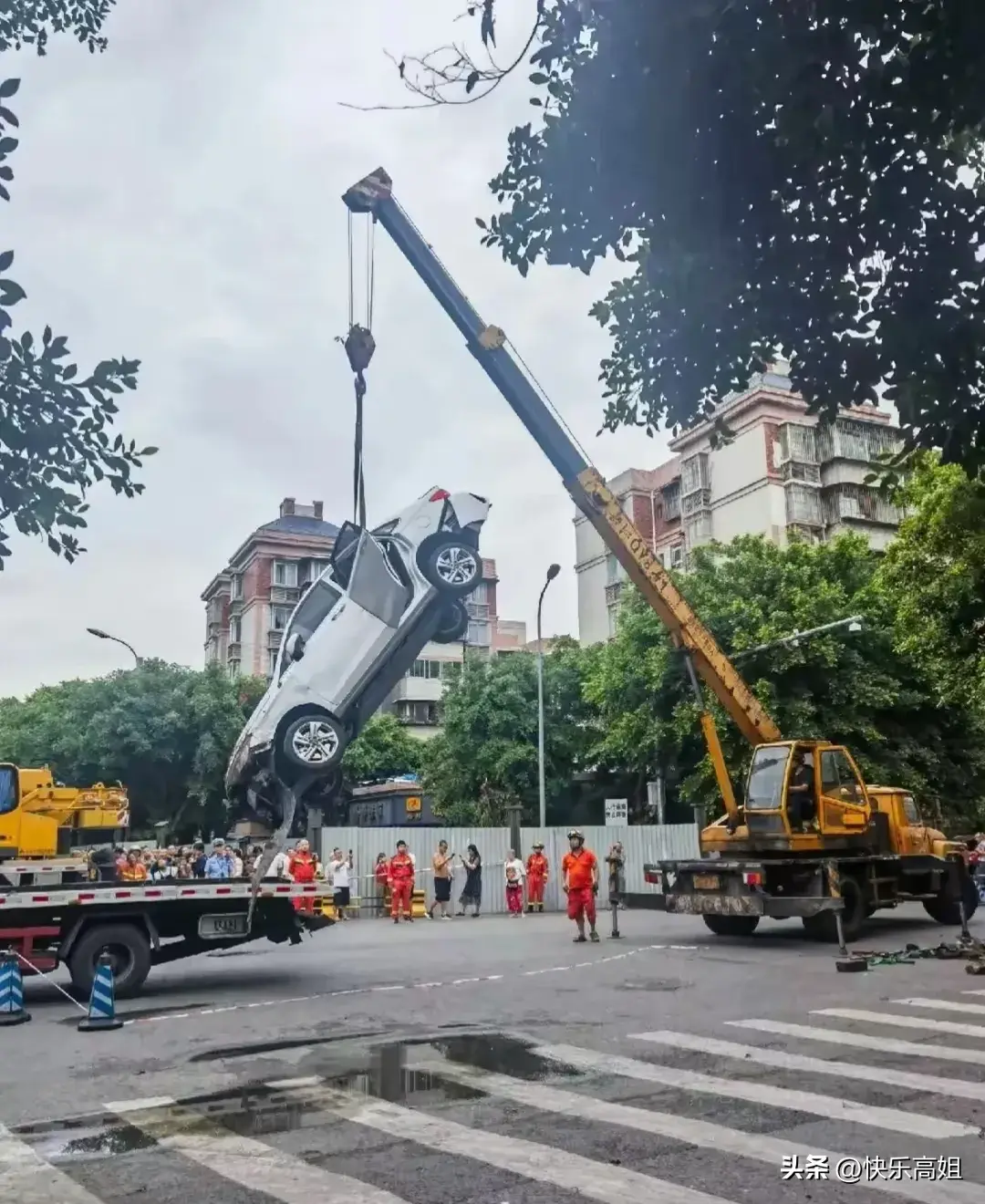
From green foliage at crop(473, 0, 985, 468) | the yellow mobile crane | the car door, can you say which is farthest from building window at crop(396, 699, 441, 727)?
green foliage at crop(473, 0, 985, 468)

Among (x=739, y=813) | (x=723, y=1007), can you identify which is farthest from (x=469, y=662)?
(x=723, y=1007)

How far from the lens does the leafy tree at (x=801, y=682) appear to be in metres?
28.6

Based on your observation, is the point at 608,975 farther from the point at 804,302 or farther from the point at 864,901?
the point at 804,302

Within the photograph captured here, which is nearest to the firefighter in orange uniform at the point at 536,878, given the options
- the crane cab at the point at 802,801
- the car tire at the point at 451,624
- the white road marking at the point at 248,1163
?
the car tire at the point at 451,624

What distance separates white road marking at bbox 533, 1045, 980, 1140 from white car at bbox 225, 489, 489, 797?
13144 millimetres

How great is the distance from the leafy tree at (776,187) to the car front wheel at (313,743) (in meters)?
15.6

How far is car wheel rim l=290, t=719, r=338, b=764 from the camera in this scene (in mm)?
21328

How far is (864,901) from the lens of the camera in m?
16.9

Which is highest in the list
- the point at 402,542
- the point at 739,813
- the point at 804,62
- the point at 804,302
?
the point at 402,542

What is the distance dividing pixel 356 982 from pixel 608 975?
9.44ft

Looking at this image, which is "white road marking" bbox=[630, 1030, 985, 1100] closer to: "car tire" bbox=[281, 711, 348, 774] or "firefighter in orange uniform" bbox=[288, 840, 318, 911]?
"firefighter in orange uniform" bbox=[288, 840, 318, 911]

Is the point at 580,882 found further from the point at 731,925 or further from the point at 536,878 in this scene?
the point at 536,878

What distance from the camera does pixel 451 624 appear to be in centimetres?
2227

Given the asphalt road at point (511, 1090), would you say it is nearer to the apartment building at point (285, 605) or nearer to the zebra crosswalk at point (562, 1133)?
the zebra crosswalk at point (562, 1133)
